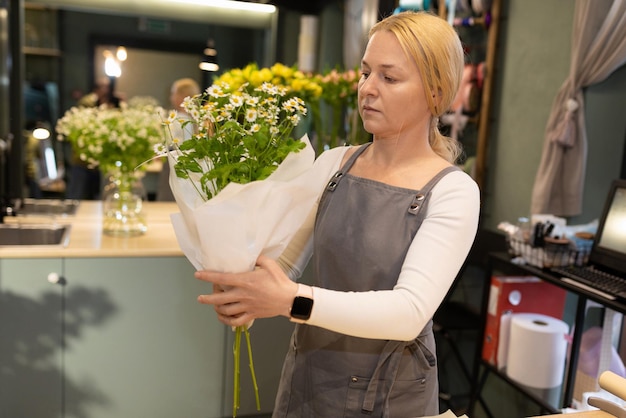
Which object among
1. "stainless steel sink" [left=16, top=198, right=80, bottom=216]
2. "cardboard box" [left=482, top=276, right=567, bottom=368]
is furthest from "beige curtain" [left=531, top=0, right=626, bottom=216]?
"stainless steel sink" [left=16, top=198, right=80, bottom=216]

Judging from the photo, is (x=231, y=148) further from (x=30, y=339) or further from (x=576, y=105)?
(x=576, y=105)

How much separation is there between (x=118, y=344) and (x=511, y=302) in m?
1.75

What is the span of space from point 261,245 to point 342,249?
281 millimetres

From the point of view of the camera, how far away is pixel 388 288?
122 cm

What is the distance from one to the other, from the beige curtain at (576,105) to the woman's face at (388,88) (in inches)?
68.6

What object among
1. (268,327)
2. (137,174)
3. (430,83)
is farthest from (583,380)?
(137,174)

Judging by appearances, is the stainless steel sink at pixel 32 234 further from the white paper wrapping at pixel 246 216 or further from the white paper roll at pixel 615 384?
the white paper roll at pixel 615 384

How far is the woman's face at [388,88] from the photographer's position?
1.15 metres

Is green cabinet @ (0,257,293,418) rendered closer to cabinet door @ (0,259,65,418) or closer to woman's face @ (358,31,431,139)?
cabinet door @ (0,259,65,418)

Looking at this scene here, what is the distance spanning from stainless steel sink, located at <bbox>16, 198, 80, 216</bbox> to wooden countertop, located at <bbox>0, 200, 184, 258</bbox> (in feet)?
0.17

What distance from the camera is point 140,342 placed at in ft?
8.80

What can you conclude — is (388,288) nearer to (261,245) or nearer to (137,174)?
(261,245)

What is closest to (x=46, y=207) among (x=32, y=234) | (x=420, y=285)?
(x=32, y=234)

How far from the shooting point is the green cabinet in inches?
98.6
